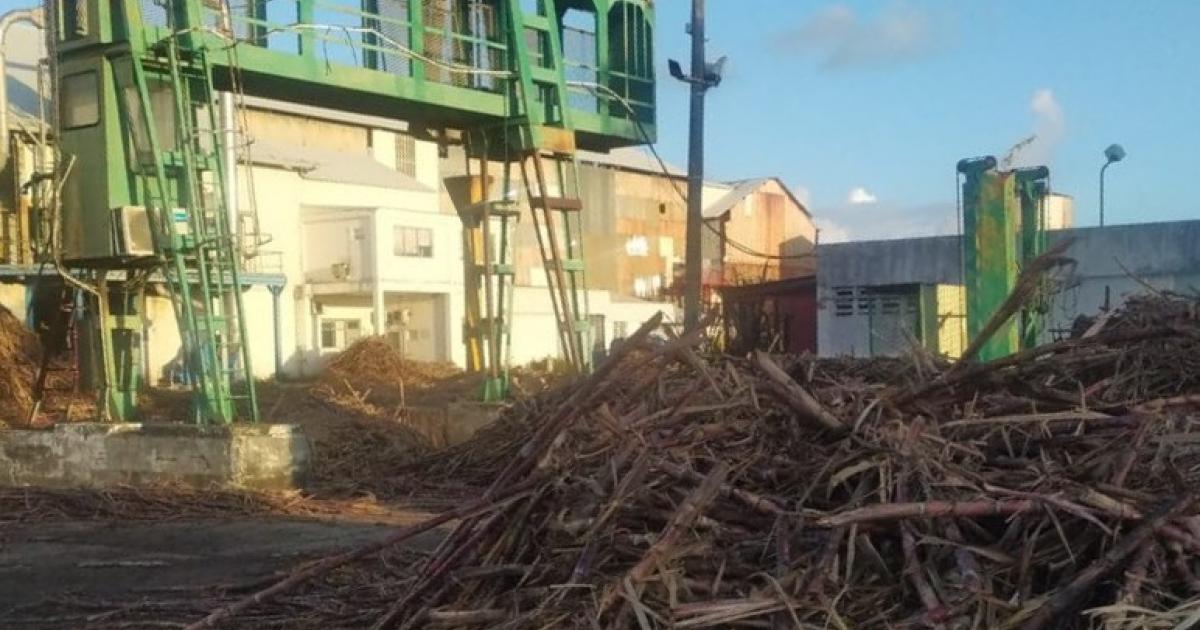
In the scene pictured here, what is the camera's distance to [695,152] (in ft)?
68.4

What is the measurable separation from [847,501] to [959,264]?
755 inches

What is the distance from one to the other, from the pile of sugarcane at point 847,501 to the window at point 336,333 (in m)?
31.4

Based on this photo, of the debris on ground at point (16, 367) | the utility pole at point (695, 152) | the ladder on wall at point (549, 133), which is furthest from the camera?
the utility pole at point (695, 152)

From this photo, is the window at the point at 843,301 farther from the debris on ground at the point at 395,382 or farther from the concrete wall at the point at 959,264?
the debris on ground at the point at 395,382

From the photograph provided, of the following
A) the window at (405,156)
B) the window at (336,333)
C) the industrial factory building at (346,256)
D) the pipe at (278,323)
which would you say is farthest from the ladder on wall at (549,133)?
the window at (405,156)

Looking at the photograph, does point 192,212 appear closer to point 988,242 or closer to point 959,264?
point 988,242

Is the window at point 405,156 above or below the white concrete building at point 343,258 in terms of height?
above

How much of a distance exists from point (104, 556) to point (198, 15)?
593cm

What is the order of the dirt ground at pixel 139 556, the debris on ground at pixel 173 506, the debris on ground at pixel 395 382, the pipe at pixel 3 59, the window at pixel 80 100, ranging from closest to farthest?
the dirt ground at pixel 139 556 < the debris on ground at pixel 173 506 < the window at pixel 80 100 < the debris on ground at pixel 395 382 < the pipe at pixel 3 59

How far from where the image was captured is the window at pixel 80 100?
1275cm

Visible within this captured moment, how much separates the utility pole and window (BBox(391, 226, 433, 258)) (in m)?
16.6

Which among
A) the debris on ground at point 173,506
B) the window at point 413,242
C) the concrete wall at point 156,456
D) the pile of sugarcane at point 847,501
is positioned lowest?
the debris on ground at point 173,506

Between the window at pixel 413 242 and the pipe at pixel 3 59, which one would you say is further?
the window at pixel 413 242

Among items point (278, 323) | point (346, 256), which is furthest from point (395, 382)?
point (346, 256)
